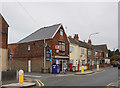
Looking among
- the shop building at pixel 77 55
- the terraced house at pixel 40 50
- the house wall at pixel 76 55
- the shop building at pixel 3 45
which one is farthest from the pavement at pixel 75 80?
the house wall at pixel 76 55

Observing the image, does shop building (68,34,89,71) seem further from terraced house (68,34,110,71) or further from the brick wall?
the brick wall

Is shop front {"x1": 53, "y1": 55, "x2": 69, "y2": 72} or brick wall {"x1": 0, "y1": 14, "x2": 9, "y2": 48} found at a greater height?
brick wall {"x1": 0, "y1": 14, "x2": 9, "y2": 48}

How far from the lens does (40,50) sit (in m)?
27.5

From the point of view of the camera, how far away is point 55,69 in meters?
24.5

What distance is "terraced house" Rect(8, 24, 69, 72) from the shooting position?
2685cm

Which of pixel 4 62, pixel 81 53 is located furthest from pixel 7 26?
pixel 81 53

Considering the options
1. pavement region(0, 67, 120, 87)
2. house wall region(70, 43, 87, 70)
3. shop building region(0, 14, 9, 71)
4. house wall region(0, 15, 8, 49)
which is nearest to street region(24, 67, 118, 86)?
pavement region(0, 67, 120, 87)

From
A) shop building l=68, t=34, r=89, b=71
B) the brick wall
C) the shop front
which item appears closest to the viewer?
the brick wall

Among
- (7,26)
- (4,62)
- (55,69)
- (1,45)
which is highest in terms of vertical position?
(7,26)

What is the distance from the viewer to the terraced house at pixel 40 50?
2685cm

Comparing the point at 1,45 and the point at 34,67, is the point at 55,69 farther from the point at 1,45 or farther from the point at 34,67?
the point at 1,45

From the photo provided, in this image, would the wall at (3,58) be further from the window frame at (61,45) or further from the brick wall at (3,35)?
the window frame at (61,45)

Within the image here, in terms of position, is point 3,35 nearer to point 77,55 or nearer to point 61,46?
point 61,46

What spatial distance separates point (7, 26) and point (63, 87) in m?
13.0
